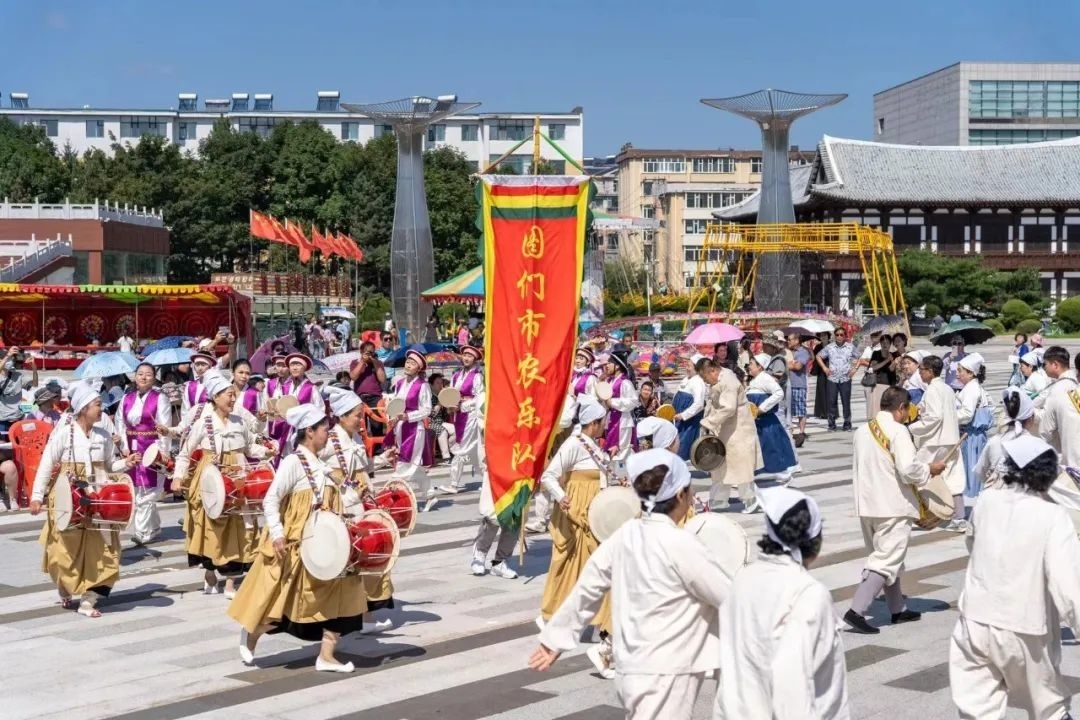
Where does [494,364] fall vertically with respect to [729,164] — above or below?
below

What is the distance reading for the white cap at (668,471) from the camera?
5.66 meters

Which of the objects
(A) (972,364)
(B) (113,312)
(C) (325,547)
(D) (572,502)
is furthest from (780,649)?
(B) (113,312)

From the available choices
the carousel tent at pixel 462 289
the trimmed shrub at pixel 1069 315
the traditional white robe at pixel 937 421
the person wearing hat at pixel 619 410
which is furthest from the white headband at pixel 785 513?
the trimmed shrub at pixel 1069 315

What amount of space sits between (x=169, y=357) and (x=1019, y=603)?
523 inches

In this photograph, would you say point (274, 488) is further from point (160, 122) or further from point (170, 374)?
point (160, 122)

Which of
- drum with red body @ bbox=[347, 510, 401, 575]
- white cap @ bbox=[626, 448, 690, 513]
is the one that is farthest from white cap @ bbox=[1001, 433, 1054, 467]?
drum with red body @ bbox=[347, 510, 401, 575]

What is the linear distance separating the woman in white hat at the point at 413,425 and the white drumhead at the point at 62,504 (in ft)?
16.4

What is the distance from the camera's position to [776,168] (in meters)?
50.0

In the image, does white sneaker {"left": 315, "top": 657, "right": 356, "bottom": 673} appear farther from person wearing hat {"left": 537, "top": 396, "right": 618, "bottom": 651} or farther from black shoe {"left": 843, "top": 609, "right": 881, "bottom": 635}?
black shoe {"left": 843, "top": 609, "right": 881, "bottom": 635}

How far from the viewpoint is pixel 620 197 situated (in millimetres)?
118688

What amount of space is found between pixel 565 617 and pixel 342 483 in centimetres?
322

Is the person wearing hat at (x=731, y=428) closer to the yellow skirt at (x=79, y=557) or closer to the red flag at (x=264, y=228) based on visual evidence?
the yellow skirt at (x=79, y=557)

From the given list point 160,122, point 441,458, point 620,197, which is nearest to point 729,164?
point 620,197

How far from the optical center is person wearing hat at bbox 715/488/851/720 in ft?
15.4
